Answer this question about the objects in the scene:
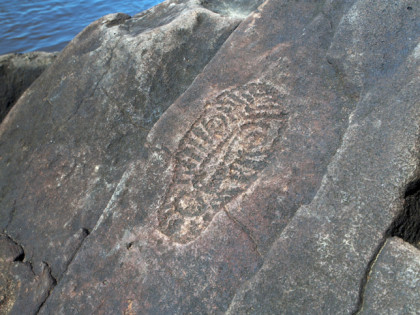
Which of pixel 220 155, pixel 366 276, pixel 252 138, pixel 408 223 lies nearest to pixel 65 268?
pixel 220 155

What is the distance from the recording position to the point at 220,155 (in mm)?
1782

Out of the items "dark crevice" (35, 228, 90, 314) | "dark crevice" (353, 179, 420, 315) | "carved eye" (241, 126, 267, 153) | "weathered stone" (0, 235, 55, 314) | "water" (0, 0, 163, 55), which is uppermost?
"carved eye" (241, 126, 267, 153)

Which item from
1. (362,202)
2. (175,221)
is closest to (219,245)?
(175,221)

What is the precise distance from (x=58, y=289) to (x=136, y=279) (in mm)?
436

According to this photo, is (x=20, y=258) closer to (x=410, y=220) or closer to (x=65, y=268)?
(x=65, y=268)

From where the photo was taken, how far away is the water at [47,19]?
537 centimetres

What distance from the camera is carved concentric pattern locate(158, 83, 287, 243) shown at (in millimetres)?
1679

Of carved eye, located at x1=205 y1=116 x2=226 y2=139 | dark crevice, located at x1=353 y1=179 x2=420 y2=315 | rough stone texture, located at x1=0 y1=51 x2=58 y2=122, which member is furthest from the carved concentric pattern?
rough stone texture, located at x1=0 y1=51 x2=58 y2=122

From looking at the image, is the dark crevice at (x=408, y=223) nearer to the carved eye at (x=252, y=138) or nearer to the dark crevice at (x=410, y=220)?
the dark crevice at (x=410, y=220)

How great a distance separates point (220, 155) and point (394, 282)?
32.3 inches

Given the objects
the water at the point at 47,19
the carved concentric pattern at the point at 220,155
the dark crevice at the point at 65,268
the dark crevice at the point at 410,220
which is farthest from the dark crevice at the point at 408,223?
the water at the point at 47,19

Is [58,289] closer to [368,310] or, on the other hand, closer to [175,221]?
[175,221]

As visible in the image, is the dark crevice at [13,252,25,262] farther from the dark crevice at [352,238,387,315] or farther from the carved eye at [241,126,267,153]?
the dark crevice at [352,238,387,315]

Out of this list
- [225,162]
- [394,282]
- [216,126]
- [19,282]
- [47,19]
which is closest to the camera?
[394,282]
